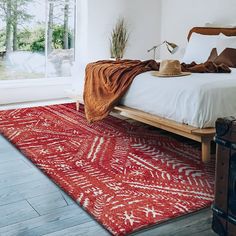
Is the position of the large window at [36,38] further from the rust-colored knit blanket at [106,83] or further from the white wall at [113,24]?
the rust-colored knit blanket at [106,83]

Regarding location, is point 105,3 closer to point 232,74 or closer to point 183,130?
point 232,74

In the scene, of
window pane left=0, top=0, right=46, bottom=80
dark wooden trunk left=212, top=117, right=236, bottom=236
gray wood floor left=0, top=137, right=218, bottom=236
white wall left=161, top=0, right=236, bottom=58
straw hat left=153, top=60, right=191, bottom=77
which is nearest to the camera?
dark wooden trunk left=212, top=117, right=236, bottom=236

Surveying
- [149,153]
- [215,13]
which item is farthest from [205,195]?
[215,13]

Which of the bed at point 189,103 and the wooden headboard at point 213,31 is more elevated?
the wooden headboard at point 213,31

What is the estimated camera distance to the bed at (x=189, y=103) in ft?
9.71

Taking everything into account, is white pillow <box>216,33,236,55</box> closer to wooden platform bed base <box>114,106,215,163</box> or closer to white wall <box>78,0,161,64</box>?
wooden platform bed base <box>114,106,215,163</box>

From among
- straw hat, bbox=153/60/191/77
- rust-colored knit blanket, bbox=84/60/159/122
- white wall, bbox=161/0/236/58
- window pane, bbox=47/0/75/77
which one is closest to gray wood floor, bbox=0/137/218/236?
rust-colored knit blanket, bbox=84/60/159/122

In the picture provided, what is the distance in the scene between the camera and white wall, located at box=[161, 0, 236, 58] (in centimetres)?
532

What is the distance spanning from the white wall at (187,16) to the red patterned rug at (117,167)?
2.25m

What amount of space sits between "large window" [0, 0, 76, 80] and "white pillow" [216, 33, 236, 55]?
2419 mm

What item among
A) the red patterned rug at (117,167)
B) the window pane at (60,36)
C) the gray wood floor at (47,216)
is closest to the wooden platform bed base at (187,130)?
the red patterned rug at (117,167)

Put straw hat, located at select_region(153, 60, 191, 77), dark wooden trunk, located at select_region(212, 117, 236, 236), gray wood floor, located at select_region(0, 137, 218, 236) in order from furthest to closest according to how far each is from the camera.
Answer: straw hat, located at select_region(153, 60, 191, 77) < gray wood floor, located at select_region(0, 137, 218, 236) < dark wooden trunk, located at select_region(212, 117, 236, 236)

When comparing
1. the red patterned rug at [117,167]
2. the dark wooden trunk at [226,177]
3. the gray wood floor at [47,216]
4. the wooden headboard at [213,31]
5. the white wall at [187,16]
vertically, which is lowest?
the gray wood floor at [47,216]

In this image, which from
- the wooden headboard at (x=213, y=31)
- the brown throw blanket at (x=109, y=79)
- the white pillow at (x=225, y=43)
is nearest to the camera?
the brown throw blanket at (x=109, y=79)
